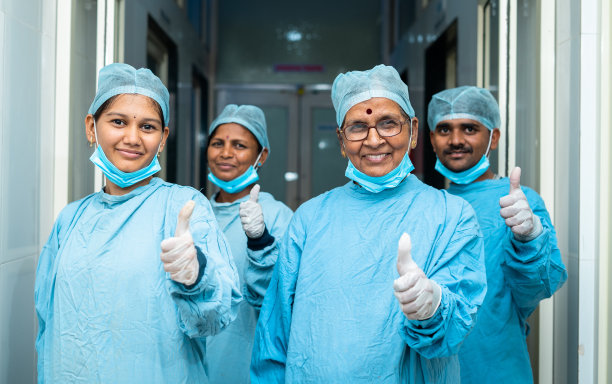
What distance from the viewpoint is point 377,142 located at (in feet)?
4.58

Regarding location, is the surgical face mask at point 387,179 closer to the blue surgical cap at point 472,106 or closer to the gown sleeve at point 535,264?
the gown sleeve at point 535,264

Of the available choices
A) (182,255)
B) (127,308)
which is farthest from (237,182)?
(182,255)

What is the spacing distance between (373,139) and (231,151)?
1.00m

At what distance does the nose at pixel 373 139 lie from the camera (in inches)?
55.0

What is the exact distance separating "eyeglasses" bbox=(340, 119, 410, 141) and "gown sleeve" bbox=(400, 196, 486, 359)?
0.83 feet

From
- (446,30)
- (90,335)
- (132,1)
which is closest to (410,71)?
(446,30)

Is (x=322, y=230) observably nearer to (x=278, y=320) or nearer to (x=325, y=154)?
(x=278, y=320)

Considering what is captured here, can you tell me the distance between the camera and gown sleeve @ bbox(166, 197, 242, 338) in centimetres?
118

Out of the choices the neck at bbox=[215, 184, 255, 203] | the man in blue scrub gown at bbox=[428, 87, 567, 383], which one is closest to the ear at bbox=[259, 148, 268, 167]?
the neck at bbox=[215, 184, 255, 203]

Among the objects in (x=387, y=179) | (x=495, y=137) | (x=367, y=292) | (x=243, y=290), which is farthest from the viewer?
(x=495, y=137)

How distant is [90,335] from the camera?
1.32m

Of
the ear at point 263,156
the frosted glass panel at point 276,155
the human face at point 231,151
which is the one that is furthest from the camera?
the frosted glass panel at point 276,155

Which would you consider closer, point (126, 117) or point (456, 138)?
point (126, 117)

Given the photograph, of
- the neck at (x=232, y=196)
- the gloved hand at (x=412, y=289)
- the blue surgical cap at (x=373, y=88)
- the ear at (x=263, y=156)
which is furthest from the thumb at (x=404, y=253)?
the ear at (x=263, y=156)
